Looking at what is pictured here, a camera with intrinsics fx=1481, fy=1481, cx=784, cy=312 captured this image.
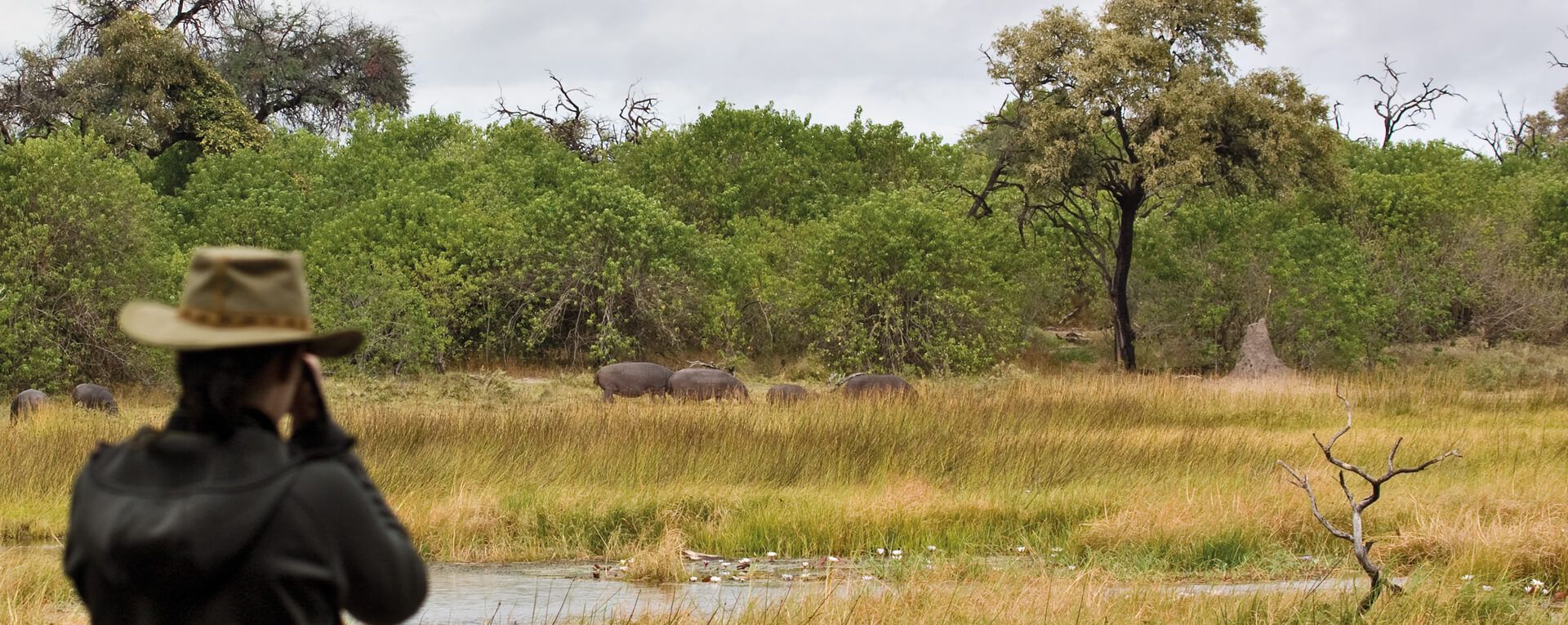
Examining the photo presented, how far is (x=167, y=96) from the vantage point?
121ft

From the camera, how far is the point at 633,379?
2112 cm

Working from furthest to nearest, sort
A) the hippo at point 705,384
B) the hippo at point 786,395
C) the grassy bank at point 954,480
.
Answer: the hippo at point 705,384 → the hippo at point 786,395 → the grassy bank at point 954,480

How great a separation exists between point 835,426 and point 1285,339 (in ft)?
62.1

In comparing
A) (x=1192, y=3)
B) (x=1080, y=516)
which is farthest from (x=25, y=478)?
(x=1192, y=3)

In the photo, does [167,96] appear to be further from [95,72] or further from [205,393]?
[205,393]

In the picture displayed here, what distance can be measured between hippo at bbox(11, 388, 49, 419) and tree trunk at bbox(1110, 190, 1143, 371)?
60.4ft

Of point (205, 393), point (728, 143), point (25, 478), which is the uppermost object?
point (728, 143)

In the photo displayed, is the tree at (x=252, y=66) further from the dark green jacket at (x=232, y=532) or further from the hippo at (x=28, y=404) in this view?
the dark green jacket at (x=232, y=532)

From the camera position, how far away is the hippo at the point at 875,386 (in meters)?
17.1

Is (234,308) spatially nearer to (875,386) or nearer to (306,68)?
(875,386)

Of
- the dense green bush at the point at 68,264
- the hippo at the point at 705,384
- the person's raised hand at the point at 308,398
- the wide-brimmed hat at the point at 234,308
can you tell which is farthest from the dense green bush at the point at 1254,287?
the wide-brimmed hat at the point at 234,308

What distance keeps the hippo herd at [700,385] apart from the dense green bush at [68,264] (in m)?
7.94

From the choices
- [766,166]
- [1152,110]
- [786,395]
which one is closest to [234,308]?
[786,395]

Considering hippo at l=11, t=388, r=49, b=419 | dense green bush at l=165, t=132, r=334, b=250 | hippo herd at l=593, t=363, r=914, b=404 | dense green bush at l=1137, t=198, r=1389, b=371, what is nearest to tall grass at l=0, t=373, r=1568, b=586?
hippo herd at l=593, t=363, r=914, b=404
